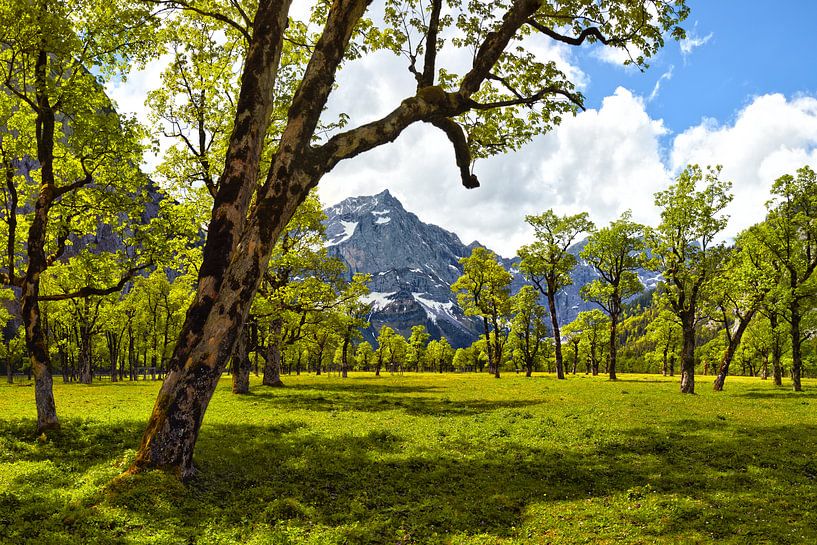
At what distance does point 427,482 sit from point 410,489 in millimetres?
958

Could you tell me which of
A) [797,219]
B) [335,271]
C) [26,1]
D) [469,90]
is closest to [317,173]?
[469,90]

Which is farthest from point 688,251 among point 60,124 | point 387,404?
point 60,124

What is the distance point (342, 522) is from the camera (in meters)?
10.6

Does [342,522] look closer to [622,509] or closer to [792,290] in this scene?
[622,509]

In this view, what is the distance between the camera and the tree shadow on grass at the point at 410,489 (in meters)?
9.76

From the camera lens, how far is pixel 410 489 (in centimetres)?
1312

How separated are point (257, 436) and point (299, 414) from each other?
305 inches

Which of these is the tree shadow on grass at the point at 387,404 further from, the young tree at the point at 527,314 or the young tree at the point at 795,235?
the young tree at the point at 527,314

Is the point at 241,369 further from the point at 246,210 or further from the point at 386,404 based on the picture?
the point at 246,210

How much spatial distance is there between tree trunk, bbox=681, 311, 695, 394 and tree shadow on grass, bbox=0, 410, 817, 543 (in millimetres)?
19025

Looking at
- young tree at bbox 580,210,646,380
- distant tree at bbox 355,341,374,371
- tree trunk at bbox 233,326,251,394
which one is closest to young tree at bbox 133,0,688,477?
tree trunk at bbox 233,326,251,394

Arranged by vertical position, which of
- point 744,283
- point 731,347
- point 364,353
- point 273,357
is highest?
point 744,283

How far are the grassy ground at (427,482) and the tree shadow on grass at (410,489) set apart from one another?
6 centimetres

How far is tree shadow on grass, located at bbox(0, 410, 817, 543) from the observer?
384 inches
